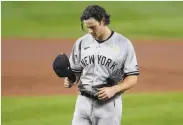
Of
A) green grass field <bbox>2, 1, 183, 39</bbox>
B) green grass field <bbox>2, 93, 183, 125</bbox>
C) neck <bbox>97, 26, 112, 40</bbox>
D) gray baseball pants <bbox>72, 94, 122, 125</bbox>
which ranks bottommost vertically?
green grass field <bbox>2, 93, 183, 125</bbox>

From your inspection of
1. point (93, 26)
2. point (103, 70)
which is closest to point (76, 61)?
point (103, 70)

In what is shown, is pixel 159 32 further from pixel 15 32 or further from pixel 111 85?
pixel 111 85

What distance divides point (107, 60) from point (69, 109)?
286 centimetres

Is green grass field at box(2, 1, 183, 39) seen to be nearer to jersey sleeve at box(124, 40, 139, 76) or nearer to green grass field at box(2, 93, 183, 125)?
green grass field at box(2, 93, 183, 125)

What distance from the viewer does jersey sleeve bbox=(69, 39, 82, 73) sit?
11.0 feet

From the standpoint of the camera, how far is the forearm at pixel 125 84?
10.6 ft

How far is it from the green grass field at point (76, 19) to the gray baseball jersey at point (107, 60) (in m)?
4.61

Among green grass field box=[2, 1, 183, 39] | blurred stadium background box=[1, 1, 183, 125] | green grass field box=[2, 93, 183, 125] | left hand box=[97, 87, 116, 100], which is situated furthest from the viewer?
green grass field box=[2, 1, 183, 39]

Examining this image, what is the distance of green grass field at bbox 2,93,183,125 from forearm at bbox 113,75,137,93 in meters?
2.35

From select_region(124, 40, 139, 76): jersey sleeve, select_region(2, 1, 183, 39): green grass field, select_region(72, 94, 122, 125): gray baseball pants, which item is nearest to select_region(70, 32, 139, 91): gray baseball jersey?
select_region(124, 40, 139, 76): jersey sleeve

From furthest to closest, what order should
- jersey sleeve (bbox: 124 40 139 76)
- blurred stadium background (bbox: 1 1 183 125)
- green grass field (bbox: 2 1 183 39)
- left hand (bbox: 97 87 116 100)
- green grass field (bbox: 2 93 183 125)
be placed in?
green grass field (bbox: 2 1 183 39) → blurred stadium background (bbox: 1 1 183 125) → green grass field (bbox: 2 93 183 125) → jersey sleeve (bbox: 124 40 139 76) → left hand (bbox: 97 87 116 100)

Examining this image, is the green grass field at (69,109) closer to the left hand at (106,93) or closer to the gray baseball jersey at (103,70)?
the gray baseball jersey at (103,70)

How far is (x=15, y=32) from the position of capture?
8.03 m

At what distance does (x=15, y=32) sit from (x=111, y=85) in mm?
4981
